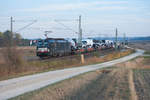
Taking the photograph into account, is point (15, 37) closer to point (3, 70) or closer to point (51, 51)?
point (3, 70)

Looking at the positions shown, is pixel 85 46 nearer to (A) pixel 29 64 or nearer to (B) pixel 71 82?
(A) pixel 29 64

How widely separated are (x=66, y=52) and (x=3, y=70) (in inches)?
1008

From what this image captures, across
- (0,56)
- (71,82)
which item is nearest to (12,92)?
(71,82)

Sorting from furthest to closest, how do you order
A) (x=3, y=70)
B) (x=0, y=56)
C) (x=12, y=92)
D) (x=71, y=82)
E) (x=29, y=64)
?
(x=29, y=64)
(x=0, y=56)
(x=3, y=70)
(x=71, y=82)
(x=12, y=92)

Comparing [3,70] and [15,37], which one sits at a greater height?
[15,37]

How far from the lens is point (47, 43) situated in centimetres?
4281

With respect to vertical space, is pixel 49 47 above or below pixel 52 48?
above

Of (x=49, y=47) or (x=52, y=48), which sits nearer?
(x=49, y=47)

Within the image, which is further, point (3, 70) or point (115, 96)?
point (3, 70)

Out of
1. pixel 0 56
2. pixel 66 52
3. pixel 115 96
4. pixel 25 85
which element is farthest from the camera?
pixel 66 52

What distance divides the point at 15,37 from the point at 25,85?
12.9 meters

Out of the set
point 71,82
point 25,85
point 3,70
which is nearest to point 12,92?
point 25,85

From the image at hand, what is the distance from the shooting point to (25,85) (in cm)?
1714

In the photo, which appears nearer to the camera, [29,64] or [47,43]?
[29,64]
